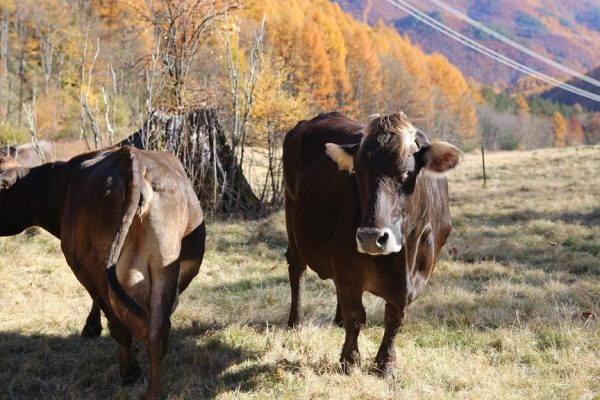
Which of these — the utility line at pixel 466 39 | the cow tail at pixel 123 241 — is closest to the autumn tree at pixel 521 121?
the utility line at pixel 466 39

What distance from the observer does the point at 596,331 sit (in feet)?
14.4

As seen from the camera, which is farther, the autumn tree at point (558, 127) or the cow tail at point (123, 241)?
the autumn tree at point (558, 127)

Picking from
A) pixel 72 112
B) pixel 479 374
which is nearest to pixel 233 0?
pixel 479 374

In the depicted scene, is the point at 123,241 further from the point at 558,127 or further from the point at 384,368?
the point at 558,127

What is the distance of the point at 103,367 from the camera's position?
4.09 m

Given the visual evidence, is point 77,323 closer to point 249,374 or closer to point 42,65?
point 249,374

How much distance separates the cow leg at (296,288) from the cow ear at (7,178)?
8.17 feet

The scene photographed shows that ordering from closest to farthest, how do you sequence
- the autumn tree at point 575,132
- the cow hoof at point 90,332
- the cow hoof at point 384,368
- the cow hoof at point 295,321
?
the cow hoof at point 384,368 < the cow hoof at point 90,332 < the cow hoof at point 295,321 < the autumn tree at point 575,132

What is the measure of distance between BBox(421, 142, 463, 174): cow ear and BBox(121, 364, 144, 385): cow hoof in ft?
7.72

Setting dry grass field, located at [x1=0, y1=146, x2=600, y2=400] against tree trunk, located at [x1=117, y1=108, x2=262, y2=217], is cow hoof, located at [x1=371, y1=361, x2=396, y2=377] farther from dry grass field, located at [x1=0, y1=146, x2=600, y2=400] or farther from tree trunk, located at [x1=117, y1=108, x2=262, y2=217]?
tree trunk, located at [x1=117, y1=108, x2=262, y2=217]

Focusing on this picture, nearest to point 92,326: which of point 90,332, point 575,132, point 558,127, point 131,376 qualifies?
point 90,332

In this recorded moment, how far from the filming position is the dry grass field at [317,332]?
12.1ft

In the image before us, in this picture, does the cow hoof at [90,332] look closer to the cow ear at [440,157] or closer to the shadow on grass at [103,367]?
the shadow on grass at [103,367]

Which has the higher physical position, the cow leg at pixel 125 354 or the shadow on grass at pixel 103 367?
the cow leg at pixel 125 354
